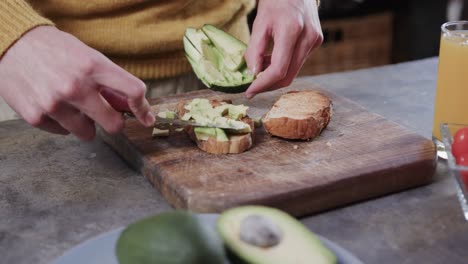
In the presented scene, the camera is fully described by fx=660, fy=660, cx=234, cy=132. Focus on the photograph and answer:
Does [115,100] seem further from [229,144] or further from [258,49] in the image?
[258,49]

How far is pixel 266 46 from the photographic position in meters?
1.47

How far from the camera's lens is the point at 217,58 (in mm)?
1585

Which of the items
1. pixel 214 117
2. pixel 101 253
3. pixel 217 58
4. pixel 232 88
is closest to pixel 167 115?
pixel 214 117

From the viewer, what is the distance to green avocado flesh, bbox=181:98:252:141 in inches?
49.0

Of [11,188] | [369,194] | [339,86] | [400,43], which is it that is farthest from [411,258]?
[400,43]

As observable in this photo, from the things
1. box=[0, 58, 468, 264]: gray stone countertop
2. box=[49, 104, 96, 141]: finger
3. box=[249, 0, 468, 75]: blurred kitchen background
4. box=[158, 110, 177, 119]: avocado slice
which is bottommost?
box=[249, 0, 468, 75]: blurred kitchen background

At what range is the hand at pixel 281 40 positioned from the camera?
4.53 ft

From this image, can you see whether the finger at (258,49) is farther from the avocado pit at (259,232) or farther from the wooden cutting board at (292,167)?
the avocado pit at (259,232)

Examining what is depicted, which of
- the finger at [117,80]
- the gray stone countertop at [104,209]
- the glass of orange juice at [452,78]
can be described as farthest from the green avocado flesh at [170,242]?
the glass of orange juice at [452,78]

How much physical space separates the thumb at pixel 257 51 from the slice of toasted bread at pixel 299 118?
11 cm

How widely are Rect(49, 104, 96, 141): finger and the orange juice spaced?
680 mm

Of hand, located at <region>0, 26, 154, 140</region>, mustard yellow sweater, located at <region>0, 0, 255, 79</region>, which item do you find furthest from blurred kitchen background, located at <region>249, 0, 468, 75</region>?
hand, located at <region>0, 26, 154, 140</region>

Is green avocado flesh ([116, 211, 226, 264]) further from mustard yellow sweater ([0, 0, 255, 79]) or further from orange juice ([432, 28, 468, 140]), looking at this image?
mustard yellow sweater ([0, 0, 255, 79])

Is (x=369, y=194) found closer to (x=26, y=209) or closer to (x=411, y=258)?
(x=411, y=258)
